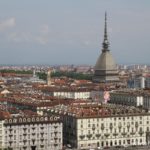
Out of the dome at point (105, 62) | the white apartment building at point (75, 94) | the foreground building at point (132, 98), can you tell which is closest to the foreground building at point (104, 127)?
the foreground building at point (132, 98)

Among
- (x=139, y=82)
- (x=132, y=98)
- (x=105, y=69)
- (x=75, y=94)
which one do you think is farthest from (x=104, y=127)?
(x=139, y=82)

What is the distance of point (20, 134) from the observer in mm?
46875

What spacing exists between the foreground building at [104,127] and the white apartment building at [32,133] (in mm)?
2895

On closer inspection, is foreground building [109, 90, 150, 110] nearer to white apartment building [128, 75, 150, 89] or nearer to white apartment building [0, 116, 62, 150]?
white apartment building [0, 116, 62, 150]

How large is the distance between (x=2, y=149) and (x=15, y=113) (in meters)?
6.97

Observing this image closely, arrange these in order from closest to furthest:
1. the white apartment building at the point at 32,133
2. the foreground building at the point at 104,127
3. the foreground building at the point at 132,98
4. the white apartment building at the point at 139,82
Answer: the white apartment building at the point at 32,133 → the foreground building at the point at 104,127 → the foreground building at the point at 132,98 → the white apartment building at the point at 139,82

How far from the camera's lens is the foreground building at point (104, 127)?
5069cm

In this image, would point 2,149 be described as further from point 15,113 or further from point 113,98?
point 113,98

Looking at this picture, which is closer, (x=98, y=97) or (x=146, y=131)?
(x=146, y=131)

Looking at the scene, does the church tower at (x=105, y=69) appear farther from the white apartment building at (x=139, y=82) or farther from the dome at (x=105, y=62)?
the white apartment building at (x=139, y=82)

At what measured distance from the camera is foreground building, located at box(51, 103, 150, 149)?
50.7 m

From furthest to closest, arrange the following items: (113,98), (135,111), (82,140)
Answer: (113,98)
(135,111)
(82,140)

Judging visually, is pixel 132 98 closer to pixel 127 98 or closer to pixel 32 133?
pixel 127 98

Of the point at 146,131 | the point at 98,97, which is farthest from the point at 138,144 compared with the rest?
the point at 98,97
